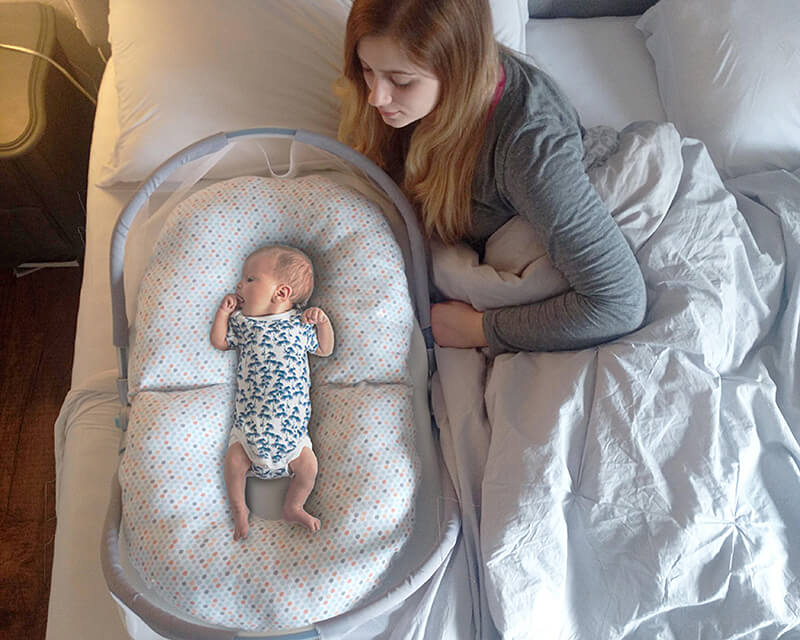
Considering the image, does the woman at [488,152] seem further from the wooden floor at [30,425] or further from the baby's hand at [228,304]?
the wooden floor at [30,425]

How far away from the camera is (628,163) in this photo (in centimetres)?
105

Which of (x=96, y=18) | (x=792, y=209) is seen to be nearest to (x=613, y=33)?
(x=792, y=209)

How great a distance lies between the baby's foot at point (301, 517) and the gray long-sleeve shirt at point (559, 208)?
42 cm

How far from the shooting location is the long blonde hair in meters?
0.83

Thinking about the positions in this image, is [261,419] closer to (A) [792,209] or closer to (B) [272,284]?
(B) [272,284]

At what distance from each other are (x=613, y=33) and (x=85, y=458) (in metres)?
1.38

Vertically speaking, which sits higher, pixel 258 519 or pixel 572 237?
pixel 572 237

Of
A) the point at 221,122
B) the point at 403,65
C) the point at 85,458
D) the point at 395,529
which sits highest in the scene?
the point at 403,65

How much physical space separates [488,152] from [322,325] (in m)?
0.36

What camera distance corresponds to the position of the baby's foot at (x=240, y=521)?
0.89 metres

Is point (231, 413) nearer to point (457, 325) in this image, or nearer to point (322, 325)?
point (322, 325)

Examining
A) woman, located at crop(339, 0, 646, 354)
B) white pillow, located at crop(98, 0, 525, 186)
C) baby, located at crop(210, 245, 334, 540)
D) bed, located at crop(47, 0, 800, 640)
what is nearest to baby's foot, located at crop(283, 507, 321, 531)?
baby, located at crop(210, 245, 334, 540)

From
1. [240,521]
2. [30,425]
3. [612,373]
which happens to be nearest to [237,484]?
[240,521]

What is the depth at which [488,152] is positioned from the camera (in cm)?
98
